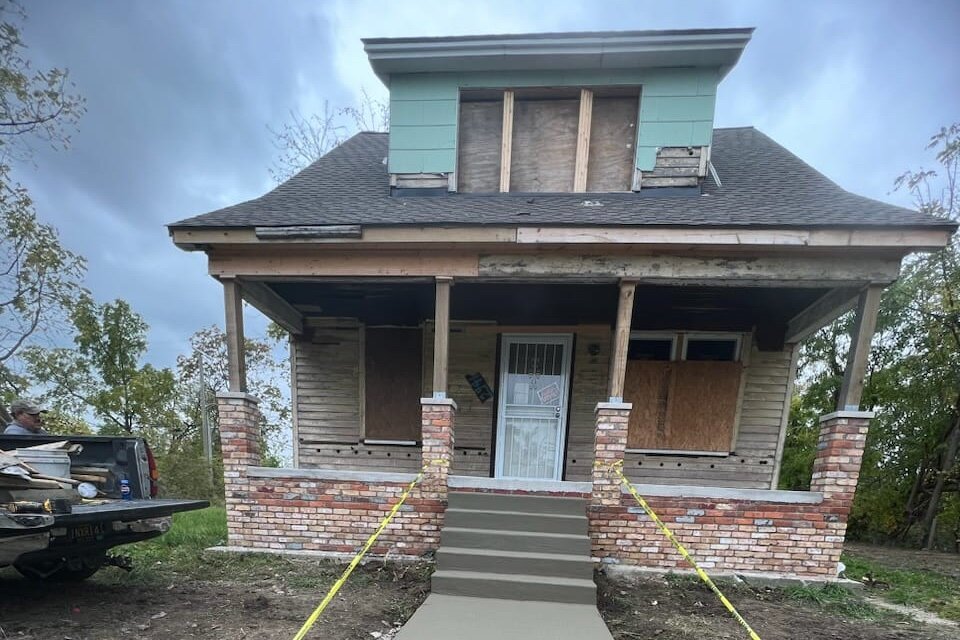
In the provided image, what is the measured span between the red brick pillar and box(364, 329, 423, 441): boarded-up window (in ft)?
14.9

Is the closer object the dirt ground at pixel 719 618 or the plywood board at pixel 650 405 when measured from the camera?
the dirt ground at pixel 719 618

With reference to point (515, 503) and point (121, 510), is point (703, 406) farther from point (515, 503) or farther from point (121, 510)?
point (121, 510)

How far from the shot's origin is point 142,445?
3.84 m

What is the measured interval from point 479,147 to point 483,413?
3.50m

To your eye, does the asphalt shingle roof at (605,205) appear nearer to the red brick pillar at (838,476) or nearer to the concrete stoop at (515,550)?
the red brick pillar at (838,476)

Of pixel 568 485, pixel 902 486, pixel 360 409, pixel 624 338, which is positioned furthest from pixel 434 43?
pixel 902 486

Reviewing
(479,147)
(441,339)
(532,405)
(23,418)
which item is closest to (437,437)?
(441,339)

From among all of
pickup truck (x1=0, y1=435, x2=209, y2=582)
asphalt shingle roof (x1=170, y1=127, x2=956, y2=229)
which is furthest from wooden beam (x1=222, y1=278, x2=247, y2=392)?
pickup truck (x1=0, y1=435, x2=209, y2=582)

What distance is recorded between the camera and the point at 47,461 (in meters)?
3.23

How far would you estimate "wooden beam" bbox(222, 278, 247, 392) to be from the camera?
4434 mm

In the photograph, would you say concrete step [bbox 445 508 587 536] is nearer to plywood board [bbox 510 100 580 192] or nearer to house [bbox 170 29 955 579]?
house [bbox 170 29 955 579]

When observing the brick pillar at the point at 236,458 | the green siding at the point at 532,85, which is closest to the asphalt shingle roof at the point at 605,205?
the green siding at the point at 532,85

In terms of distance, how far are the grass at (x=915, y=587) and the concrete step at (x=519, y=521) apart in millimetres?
3043

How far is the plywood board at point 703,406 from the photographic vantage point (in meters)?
5.55
